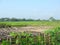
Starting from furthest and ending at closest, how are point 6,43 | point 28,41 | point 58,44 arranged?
point 58,44, point 28,41, point 6,43

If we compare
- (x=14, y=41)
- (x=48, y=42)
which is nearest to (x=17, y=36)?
(x=14, y=41)

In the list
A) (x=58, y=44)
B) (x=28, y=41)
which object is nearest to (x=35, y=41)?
(x=28, y=41)

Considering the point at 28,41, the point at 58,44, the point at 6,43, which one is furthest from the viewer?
the point at 58,44

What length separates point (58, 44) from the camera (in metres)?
11.7

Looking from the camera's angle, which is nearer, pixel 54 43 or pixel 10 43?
pixel 10 43

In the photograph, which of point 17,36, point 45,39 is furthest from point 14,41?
point 45,39

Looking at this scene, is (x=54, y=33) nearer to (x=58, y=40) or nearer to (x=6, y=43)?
(x=58, y=40)

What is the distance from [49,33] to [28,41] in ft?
6.13

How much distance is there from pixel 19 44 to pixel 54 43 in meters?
2.15

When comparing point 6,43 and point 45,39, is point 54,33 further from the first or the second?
point 6,43

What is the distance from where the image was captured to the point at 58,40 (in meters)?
12.0

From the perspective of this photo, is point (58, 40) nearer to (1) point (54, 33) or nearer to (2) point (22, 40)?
(1) point (54, 33)

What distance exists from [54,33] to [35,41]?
4.49 ft

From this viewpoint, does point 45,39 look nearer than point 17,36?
No
